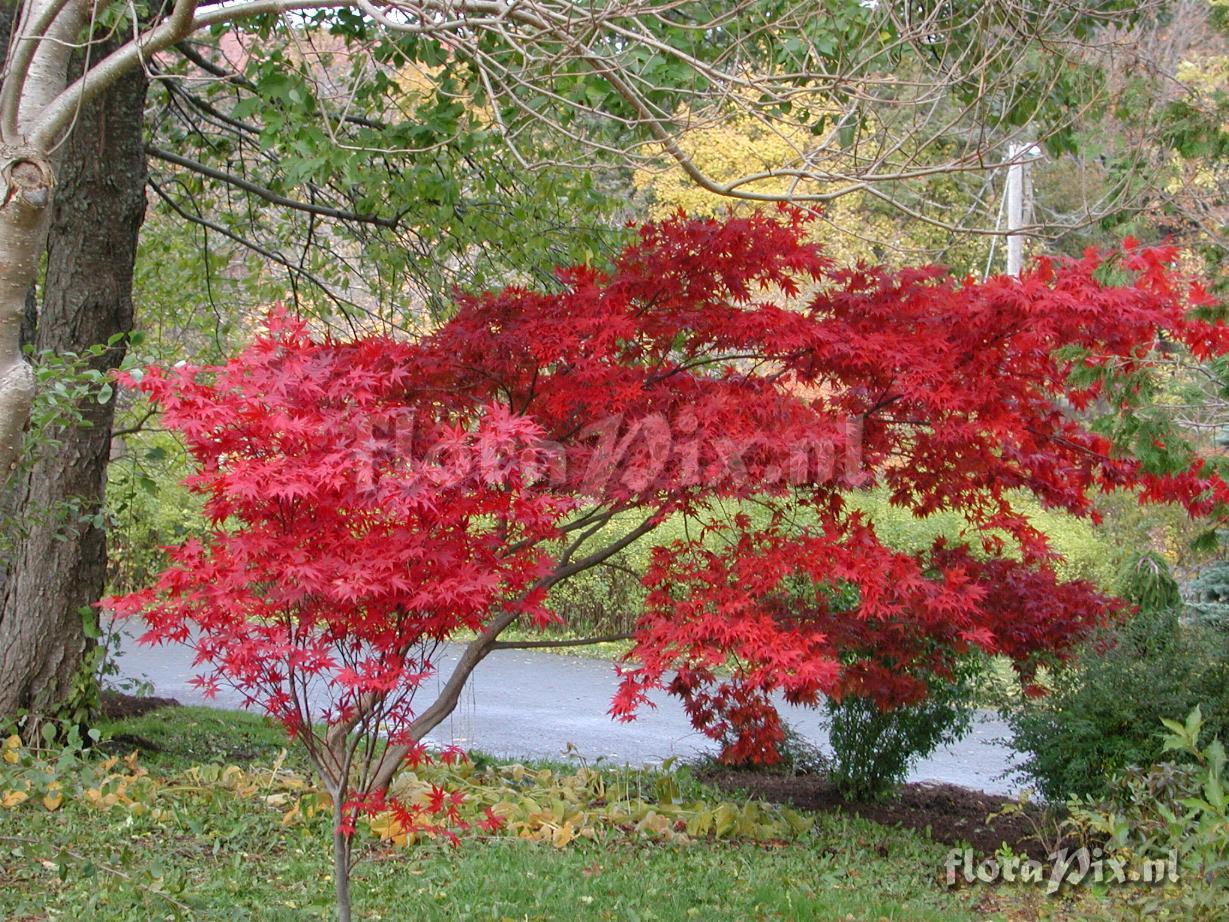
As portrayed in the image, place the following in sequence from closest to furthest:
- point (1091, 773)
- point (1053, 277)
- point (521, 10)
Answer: point (521, 10) → point (1053, 277) → point (1091, 773)

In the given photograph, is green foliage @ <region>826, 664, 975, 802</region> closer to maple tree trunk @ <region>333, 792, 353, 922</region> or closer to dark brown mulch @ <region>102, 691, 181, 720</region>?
maple tree trunk @ <region>333, 792, 353, 922</region>

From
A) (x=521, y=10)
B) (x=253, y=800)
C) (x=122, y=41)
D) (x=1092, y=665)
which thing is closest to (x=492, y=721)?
(x=253, y=800)

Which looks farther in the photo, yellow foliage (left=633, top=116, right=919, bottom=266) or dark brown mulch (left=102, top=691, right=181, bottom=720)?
yellow foliage (left=633, top=116, right=919, bottom=266)

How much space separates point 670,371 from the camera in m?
4.80

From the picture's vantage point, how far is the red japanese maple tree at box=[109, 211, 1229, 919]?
11.3 ft

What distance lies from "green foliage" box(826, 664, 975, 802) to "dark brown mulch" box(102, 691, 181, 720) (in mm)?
4331

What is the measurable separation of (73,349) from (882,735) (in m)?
4.71

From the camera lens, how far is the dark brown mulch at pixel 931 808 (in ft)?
19.7

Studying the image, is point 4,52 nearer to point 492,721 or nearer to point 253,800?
point 253,800

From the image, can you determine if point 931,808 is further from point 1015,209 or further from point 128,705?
point 1015,209

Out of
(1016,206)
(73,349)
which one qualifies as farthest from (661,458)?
(1016,206)

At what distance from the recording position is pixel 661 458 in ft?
14.1

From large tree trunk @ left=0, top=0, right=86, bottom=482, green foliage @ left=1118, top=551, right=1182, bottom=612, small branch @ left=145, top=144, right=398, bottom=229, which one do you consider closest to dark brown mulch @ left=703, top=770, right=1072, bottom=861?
green foliage @ left=1118, top=551, right=1182, bottom=612

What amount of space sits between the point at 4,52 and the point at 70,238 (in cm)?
92
